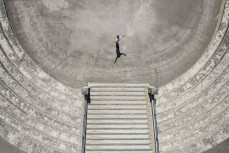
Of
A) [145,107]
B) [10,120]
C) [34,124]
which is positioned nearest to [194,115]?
[145,107]

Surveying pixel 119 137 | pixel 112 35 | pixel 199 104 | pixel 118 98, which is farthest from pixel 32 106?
pixel 199 104

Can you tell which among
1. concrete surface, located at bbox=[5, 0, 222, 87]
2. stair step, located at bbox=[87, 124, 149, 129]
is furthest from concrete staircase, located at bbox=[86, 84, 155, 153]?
concrete surface, located at bbox=[5, 0, 222, 87]

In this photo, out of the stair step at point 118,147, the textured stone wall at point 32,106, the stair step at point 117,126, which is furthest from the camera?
the stair step at point 117,126

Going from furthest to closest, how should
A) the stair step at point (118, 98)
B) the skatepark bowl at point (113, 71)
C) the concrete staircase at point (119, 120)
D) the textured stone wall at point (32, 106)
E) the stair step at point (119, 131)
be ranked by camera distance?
the stair step at point (118, 98) → the stair step at point (119, 131) → the skatepark bowl at point (113, 71) → the concrete staircase at point (119, 120) → the textured stone wall at point (32, 106)

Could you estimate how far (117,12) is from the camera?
2286cm

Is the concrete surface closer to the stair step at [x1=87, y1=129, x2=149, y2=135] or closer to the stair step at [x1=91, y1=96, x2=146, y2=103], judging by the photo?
the stair step at [x1=91, y1=96, x2=146, y2=103]

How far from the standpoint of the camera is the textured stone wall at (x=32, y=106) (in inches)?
741

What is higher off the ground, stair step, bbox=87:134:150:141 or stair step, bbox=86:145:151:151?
stair step, bbox=87:134:150:141

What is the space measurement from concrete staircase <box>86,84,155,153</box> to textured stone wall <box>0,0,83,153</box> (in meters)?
1.28

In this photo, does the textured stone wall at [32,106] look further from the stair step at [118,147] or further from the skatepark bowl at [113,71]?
the stair step at [118,147]

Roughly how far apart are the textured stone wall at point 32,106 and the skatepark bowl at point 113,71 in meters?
0.08

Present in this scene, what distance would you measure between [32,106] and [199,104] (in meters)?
14.1

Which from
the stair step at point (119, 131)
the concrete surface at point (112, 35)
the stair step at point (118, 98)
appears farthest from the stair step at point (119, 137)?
the concrete surface at point (112, 35)

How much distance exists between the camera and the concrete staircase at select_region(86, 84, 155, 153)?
19.2 metres
